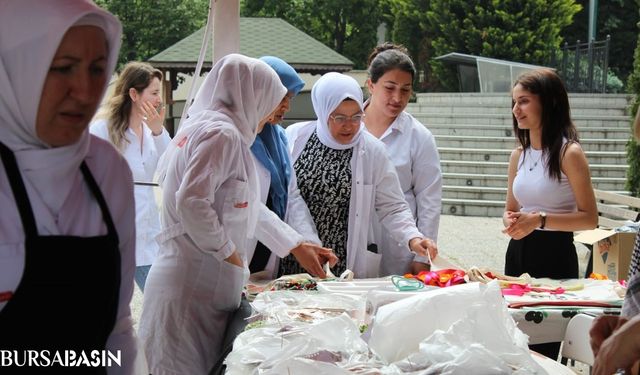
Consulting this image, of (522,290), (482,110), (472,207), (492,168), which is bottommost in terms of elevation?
(472,207)

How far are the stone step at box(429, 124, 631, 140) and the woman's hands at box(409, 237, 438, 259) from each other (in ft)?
36.9

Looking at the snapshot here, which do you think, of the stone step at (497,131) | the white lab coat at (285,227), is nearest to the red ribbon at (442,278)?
the white lab coat at (285,227)

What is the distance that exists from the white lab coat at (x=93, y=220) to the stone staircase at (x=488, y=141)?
37.9 ft

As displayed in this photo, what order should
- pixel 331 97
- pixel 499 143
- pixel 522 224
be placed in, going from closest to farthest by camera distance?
pixel 331 97, pixel 522 224, pixel 499 143

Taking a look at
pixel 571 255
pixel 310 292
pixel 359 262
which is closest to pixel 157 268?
pixel 310 292

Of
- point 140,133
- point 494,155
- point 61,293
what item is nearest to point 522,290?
point 61,293

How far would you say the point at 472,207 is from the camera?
43.0ft

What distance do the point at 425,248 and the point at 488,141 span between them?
11322mm

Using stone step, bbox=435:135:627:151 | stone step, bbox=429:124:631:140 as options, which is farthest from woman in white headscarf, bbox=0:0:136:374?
stone step, bbox=429:124:631:140

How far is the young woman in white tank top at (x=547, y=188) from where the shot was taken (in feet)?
13.4

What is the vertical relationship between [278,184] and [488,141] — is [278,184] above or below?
above

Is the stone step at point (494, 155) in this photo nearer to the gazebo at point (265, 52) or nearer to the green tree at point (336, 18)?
the gazebo at point (265, 52)

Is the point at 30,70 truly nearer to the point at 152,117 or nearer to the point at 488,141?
the point at 152,117

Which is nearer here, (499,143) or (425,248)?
(425,248)
